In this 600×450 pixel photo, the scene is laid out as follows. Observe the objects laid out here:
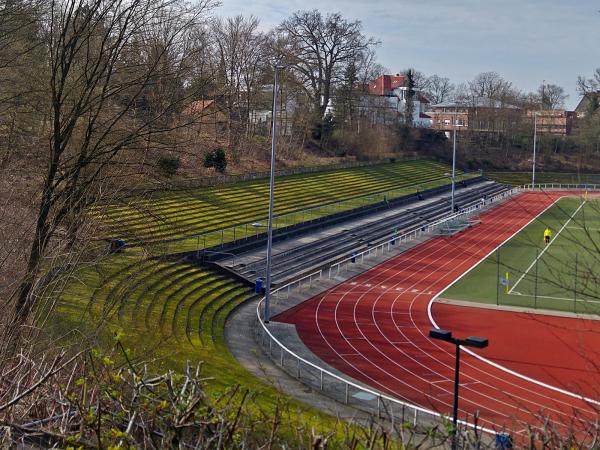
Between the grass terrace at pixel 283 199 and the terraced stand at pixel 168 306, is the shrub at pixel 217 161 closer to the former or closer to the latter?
the grass terrace at pixel 283 199

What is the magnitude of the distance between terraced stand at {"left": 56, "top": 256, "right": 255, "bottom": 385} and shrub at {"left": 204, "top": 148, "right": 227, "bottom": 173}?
21.5 m

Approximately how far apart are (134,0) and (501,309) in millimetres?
21366

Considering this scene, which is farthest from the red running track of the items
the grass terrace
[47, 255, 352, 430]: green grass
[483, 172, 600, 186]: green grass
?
[483, 172, 600, 186]: green grass

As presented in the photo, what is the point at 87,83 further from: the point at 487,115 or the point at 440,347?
the point at 487,115

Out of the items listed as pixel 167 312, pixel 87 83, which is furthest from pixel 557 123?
pixel 87 83

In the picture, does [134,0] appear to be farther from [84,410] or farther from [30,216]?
[84,410]

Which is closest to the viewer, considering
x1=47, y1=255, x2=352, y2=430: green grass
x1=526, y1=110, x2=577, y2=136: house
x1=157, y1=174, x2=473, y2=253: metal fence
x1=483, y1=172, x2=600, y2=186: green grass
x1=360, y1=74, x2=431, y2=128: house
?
x1=47, y1=255, x2=352, y2=430: green grass

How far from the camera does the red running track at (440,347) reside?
763 inches

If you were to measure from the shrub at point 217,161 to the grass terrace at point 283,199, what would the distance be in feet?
7.80

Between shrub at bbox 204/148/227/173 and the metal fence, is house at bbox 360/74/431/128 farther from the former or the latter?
shrub at bbox 204/148/227/173

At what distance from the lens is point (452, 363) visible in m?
22.5

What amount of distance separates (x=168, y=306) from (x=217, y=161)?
93.6ft

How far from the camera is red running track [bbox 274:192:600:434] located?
763 inches

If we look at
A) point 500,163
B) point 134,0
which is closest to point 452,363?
point 134,0
